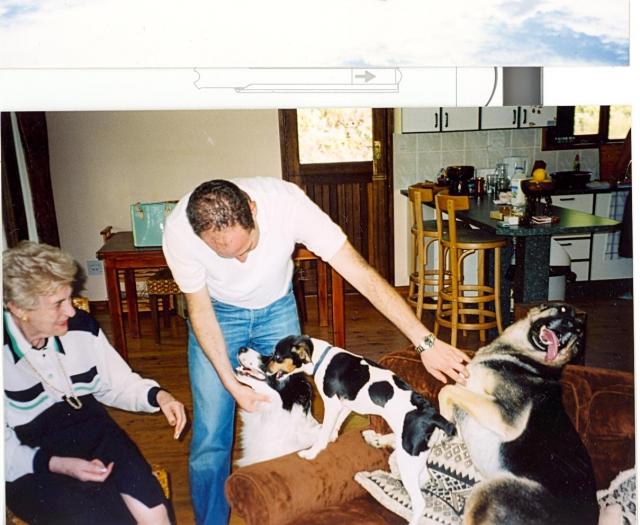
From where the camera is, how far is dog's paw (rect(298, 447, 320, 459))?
4.00ft

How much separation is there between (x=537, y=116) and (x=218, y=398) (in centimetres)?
89

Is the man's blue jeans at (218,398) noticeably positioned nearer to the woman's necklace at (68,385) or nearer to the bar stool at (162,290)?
the bar stool at (162,290)

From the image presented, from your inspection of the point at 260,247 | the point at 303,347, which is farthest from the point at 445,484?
the point at 260,247

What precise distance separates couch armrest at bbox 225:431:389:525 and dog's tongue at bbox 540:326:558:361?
1.34 feet

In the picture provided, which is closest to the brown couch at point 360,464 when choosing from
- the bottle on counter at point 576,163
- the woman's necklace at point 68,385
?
the woman's necklace at point 68,385

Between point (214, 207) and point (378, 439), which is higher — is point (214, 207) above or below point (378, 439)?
above

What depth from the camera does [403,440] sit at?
3.99 ft

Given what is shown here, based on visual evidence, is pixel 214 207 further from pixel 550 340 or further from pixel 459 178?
pixel 550 340

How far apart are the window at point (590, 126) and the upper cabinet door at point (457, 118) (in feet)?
0.55

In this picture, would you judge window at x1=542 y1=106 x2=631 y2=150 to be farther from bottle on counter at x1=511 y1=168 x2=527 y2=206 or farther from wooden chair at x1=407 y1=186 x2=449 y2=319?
wooden chair at x1=407 y1=186 x2=449 y2=319

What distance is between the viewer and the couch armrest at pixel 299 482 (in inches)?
46.4

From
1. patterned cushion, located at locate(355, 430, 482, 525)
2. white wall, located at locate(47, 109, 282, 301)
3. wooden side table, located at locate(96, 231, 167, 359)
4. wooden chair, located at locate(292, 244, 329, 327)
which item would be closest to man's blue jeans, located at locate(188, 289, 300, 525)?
wooden chair, located at locate(292, 244, 329, 327)


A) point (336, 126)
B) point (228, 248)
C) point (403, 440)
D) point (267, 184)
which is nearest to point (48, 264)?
point (228, 248)

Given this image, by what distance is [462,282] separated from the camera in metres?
1.30
